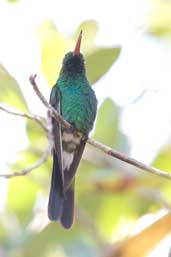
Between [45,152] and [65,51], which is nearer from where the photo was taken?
[45,152]

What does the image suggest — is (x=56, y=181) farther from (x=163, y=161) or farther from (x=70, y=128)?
(x=163, y=161)

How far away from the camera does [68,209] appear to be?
3.88 m

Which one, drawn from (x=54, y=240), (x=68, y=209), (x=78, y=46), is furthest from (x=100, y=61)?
(x=54, y=240)

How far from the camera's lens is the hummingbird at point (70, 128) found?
379 cm

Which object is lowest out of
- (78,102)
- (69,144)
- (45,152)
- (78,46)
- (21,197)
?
(21,197)

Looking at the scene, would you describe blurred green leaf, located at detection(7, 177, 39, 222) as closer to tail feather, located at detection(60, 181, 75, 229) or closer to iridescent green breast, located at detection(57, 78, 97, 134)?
tail feather, located at detection(60, 181, 75, 229)

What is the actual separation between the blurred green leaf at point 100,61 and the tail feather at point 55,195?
1.46 ft

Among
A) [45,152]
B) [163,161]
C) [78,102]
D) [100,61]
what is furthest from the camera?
[78,102]

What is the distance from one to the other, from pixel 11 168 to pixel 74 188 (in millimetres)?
343

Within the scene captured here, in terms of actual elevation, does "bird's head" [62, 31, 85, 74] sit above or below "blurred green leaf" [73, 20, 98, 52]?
below

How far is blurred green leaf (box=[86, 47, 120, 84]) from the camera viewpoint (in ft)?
12.1

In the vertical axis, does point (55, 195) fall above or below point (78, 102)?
below

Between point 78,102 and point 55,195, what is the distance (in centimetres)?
58

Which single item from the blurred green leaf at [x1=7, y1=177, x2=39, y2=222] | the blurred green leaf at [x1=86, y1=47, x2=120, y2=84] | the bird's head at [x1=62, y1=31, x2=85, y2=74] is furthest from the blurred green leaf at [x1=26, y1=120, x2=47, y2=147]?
the bird's head at [x1=62, y1=31, x2=85, y2=74]
